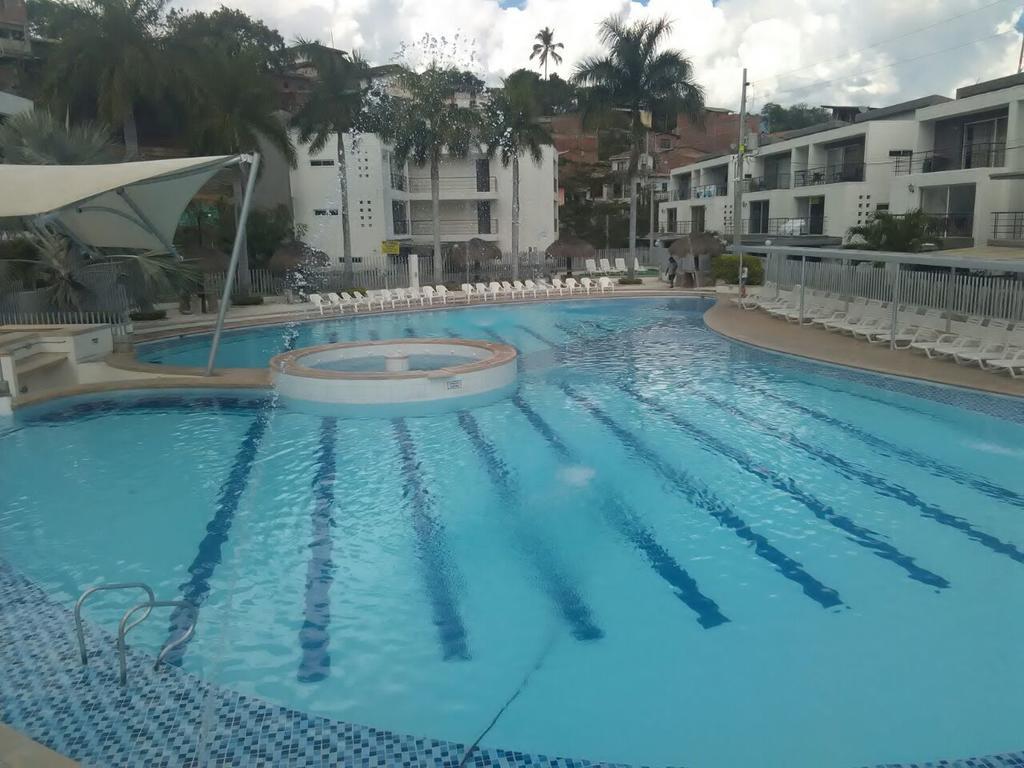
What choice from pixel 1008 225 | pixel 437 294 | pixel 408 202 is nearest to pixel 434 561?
pixel 437 294

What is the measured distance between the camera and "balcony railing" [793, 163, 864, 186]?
1299 inches

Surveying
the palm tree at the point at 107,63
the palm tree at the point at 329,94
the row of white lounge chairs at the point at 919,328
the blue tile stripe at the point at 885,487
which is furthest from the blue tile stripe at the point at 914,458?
the palm tree at the point at 107,63

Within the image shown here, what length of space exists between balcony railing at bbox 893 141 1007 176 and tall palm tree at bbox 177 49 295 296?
22894 millimetres

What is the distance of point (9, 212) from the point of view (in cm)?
881

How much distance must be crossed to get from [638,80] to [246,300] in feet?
58.3

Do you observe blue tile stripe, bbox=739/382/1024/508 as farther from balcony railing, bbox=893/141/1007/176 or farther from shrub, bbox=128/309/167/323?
balcony railing, bbox=893/141/1007/176

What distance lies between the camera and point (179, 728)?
14.0 feet

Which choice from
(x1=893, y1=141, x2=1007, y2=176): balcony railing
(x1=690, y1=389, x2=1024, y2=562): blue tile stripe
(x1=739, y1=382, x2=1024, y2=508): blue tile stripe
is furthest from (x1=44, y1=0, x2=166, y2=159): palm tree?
(x1=893, y1=141, x2=1007, y2=176): balcony railing

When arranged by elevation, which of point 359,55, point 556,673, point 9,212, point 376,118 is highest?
point 359,55

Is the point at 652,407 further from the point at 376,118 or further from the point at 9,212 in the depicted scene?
the point at 376,118

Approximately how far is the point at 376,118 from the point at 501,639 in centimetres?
2729

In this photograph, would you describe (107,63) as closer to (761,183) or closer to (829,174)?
(829,174)

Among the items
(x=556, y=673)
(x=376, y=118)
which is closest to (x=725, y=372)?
(x=556, y=673)

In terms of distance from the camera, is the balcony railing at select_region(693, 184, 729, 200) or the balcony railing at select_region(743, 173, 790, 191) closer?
the balcony railing at select_region(743, 173, 790, 191)
